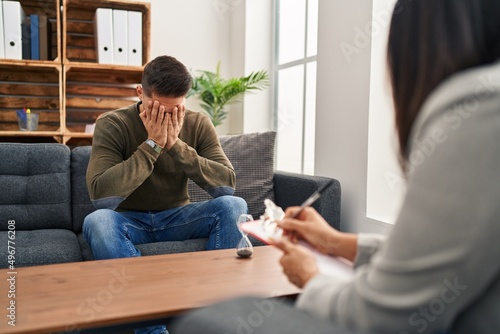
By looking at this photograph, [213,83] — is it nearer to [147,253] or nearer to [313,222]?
[147,253]

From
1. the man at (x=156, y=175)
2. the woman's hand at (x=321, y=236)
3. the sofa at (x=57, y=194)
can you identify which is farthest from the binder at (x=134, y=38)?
the woman's hand at (x=321, y=236)

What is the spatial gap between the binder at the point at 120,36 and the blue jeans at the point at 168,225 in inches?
57.4

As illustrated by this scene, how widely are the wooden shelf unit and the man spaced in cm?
115

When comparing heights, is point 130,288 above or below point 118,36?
below

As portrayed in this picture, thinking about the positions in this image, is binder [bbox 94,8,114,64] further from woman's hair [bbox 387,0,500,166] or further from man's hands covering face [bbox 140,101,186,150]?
Result: woman's hair [bbox 387,0,500,166]

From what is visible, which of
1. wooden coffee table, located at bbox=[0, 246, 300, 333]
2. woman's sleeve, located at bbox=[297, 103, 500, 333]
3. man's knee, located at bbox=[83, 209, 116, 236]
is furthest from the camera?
man's knee, located at bbox=[83, 209, 116, 236]

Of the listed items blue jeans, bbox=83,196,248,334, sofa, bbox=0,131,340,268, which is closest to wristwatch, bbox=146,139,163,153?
blue jeans, bbox=83,196,248,334

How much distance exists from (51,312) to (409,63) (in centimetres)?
77

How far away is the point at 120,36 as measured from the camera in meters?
3.03

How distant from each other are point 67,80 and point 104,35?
0.46 meters

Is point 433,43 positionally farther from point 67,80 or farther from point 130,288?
point 67,80

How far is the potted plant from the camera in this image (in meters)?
3.19

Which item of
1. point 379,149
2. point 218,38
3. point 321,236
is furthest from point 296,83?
point 321,236

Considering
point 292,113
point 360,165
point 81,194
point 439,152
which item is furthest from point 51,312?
point 292,113
